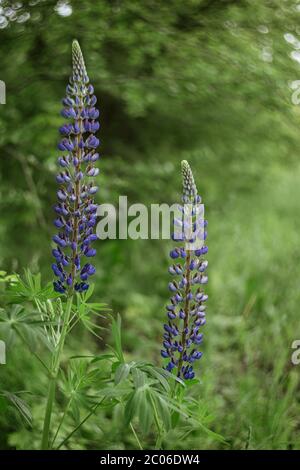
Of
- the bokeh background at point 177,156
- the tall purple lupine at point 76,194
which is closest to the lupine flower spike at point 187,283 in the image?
the bokeh background at point 177,156

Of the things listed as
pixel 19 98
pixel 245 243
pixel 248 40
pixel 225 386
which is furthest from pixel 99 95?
pixel 225 386

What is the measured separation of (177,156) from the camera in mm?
5379

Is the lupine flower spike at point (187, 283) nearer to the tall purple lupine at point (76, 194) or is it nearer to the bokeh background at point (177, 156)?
the bokeh background at point (177, 156)

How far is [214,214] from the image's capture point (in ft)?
20.6

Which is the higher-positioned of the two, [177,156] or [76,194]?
[76,194]

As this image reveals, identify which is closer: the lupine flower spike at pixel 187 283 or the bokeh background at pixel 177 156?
the lupine flower spike at pixel 187 283

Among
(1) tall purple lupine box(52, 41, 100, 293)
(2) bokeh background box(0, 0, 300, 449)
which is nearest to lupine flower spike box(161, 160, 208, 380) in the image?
(2) bokeh background box(0, 0, 300, 449)

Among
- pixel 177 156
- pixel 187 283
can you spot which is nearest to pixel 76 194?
pixel 187 283

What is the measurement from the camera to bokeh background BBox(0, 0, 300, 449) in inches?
127

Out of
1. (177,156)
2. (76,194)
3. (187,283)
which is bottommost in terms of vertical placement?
(177,156)

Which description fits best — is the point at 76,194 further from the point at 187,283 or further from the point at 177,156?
the point at 177,156

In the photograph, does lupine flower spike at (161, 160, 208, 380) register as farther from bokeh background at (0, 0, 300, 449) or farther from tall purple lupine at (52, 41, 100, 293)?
tall purple lupine at (52, 41, 100, 293)

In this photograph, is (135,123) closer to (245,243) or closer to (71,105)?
(245,243)

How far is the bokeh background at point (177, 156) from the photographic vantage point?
10.6 ft
